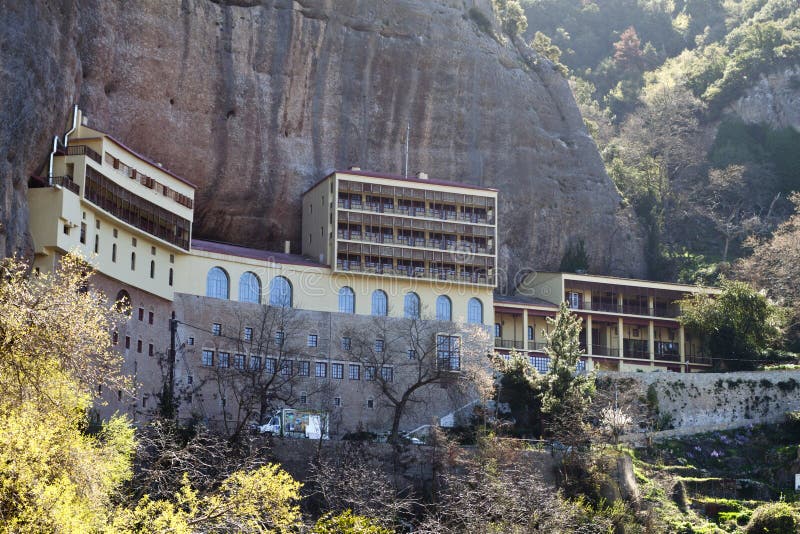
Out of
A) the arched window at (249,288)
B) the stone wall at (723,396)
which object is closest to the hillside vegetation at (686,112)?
the stone wall at (723,396)

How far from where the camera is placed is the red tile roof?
67.9 meters

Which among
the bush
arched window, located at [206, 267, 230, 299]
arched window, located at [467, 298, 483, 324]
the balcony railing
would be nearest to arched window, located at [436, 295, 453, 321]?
arched window, located at [467, 298, 483, 324]

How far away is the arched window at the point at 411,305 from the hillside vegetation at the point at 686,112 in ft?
68.8

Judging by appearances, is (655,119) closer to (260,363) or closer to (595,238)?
(595,238)

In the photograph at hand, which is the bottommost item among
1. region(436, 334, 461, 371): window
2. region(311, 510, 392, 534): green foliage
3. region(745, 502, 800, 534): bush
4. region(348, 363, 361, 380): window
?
region(745, 502, 800, 534): bush

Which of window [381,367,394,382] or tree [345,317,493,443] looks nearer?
tree [345,317,493,443]

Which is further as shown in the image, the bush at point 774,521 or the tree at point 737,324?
the tree at point 737,324

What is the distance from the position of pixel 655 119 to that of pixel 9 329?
79.8m

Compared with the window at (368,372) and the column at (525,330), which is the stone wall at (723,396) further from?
the window at (368,372)

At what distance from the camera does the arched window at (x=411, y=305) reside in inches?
2820

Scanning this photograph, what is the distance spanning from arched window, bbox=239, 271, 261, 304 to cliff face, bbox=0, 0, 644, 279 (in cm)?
618

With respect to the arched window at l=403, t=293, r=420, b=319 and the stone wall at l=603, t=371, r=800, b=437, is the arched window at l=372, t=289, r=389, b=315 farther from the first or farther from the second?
the stone wall at l=603, t=371, r=800, b=437

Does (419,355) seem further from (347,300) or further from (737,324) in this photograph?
(737,324)

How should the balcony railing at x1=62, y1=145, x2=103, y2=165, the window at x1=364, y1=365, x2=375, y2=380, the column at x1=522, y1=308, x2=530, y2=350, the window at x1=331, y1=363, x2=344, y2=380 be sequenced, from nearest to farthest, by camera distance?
the balcony railing at x1=62, y1=145, x2=103, y2=165
the window at x1=331, y1=363, x2=344, y2=380
the window at x1=364, y1=365, x2=375, y2=380
the column at x1=522, y1=308, x2=530, y2=350
